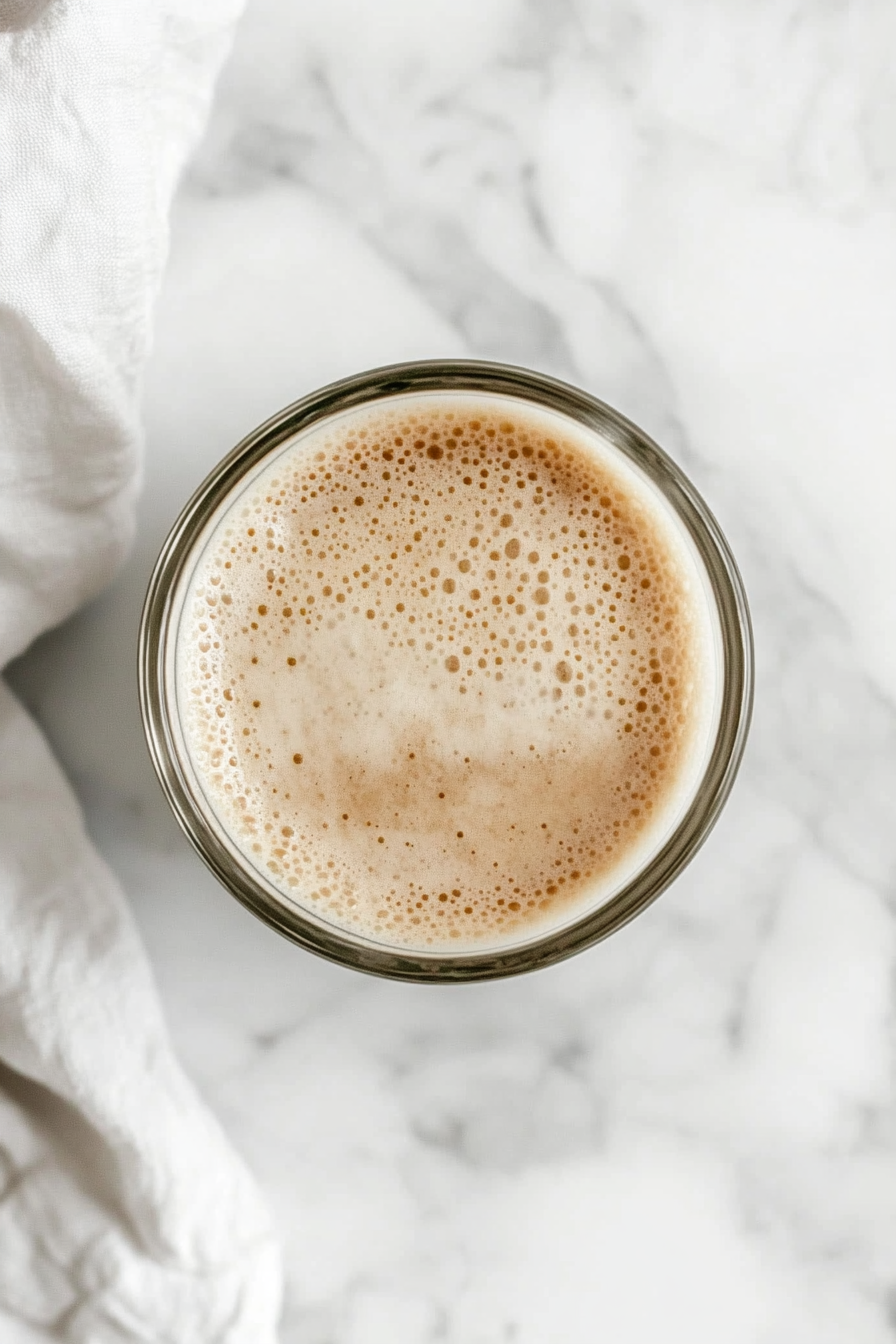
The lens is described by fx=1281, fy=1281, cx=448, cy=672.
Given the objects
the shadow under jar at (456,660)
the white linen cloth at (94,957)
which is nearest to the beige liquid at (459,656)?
the shadow under jar at (456,660)

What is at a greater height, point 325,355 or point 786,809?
point 325,355

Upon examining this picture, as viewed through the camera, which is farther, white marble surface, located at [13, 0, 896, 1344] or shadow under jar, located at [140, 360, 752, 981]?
white marble surface, located at [13, 0, 896, 1344]

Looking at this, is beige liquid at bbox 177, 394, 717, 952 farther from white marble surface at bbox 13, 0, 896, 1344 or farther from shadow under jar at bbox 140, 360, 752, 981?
white marble surface at bbox 13, 0, 896, 1344

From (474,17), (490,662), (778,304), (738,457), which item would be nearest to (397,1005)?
(490,662)

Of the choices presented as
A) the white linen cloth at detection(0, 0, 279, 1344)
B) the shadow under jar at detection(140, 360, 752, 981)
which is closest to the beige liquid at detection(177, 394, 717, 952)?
the shadow under jar at detection(140, 360, 752, 981)

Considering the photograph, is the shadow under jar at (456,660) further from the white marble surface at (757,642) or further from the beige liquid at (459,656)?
the white marble surface at (757,642)

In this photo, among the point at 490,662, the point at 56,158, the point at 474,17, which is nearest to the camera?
the point at 56,158

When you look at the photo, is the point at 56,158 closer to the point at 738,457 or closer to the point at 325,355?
the point at 325,355
